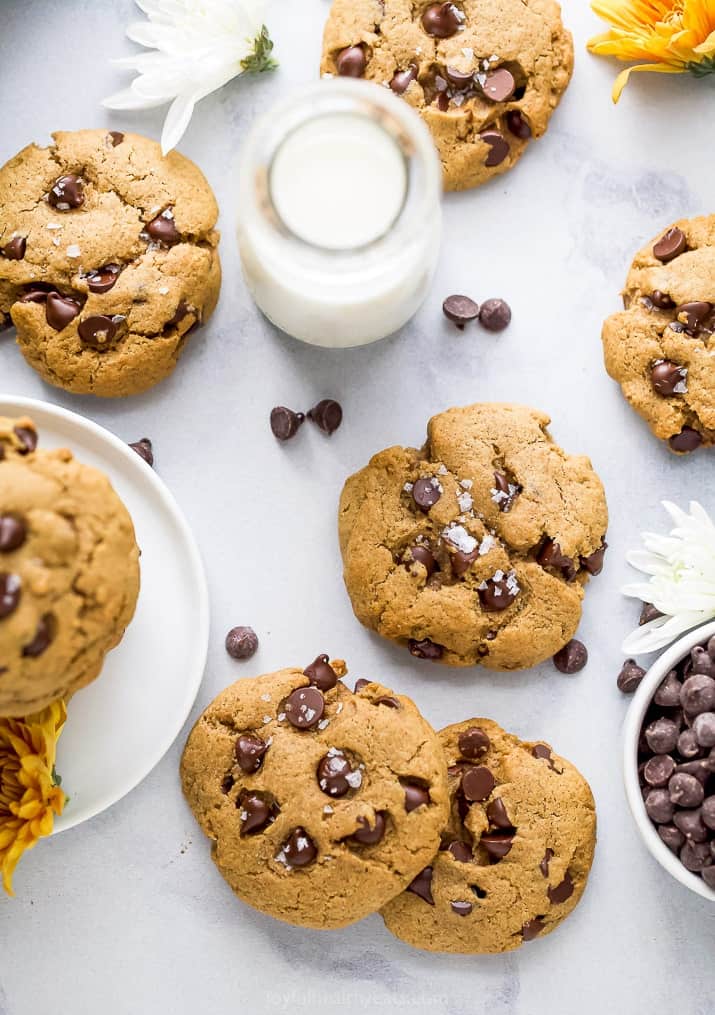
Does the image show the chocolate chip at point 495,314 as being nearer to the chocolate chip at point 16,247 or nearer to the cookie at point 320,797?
the cookie at point 320,797

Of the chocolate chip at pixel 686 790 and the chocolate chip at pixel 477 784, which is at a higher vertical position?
the chocolate chip at pixel 686 790

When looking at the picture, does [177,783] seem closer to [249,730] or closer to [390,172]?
[249,730]

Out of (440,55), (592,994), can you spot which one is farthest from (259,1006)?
(440,55)

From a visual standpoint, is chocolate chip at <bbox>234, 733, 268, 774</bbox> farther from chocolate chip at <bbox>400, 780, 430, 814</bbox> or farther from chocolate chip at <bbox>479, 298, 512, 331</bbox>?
chocolate chip at <bbox>479, 298, 512, 331</bbox>

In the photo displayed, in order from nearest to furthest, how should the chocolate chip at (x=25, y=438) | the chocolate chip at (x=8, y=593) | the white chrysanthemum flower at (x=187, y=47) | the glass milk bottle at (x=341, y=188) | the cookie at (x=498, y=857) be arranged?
the chocolate chip at (x=8, y=593)
the chocolate chip at (x=25, y=438)
the glass milk bottle at (x=341, y=188)
the cookie at (x=498, y=857)
the white chrysanthemum flower at (x=187, y=47)

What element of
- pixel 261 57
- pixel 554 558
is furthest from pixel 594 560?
pixel 261 57

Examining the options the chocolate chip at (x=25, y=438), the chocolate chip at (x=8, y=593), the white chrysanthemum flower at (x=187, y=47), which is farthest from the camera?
the white chrysanthemum flower at (x=187, y=47)

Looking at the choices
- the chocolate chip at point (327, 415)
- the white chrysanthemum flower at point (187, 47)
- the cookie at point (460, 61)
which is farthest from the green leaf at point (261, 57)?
the chocolate chip at point (327, 415)
